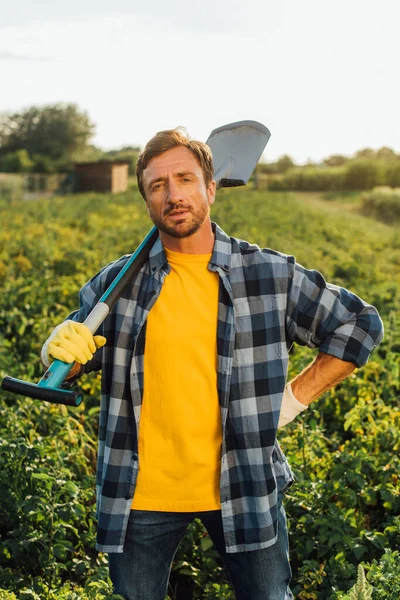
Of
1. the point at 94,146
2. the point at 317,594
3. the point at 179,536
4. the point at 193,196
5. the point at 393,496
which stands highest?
the point at 94,146

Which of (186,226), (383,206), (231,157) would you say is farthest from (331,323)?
(383,206)

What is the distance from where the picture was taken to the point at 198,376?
2.00 m

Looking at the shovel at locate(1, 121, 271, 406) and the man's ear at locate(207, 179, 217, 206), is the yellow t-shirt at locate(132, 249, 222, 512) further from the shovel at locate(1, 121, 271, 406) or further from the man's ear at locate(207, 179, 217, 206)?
the man's ear at locate(207, 179, 217, 206)

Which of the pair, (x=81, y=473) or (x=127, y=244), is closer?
(x=81, y=473)

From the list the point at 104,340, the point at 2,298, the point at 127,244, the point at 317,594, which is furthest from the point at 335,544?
the point at 127,244

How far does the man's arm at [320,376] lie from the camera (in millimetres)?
2100

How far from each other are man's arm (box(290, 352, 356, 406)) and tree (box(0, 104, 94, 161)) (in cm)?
6745

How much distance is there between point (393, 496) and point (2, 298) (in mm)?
4174

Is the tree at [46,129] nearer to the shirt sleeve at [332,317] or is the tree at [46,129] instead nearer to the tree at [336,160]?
the tree at [336,160]

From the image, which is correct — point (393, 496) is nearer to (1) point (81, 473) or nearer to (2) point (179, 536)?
(2) point (179, 536)

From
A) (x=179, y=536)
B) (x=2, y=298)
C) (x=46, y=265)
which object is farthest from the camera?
(x=46, y=265)

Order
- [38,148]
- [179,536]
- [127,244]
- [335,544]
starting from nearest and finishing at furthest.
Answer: [179,536], [335,544], [127,244], [38,148]

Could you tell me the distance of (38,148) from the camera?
66.2 meters

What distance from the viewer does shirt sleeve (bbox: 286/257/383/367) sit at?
6.72 ft
